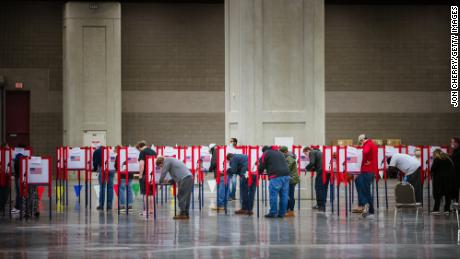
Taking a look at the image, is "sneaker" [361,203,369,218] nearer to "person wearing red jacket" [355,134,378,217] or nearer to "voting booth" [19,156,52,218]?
"person wearing red jacket" [355,134,378,217]

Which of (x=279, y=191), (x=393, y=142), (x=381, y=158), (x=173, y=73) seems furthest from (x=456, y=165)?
(x=173, y=73)

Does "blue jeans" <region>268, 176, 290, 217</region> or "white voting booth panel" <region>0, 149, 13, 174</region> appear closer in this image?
"blue jeans" <region>268, 176, 290, 217</region>

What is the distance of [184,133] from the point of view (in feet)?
150

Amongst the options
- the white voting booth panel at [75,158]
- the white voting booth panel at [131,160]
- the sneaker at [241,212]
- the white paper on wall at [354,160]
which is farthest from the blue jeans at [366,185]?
the white voting booth panel at [75,158]

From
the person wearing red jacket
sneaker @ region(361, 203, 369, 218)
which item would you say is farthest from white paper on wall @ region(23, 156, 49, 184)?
sneaker @ region(361, 203, 369, 218)

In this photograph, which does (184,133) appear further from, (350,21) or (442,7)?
(442,7)

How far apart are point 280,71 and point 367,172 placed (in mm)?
7985

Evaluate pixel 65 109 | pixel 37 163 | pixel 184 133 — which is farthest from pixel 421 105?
pixel 37 163

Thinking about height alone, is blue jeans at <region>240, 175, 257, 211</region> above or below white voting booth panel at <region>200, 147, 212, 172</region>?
below

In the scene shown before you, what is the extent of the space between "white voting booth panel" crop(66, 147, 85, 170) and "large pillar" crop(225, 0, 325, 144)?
17.7ft

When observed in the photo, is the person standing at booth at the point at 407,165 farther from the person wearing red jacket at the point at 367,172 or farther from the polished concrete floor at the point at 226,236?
the person wearing red jacket at the point at 367,172

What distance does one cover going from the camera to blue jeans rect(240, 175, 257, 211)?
957 inches

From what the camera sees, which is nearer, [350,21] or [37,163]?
[37,163]

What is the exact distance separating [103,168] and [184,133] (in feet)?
66.0
